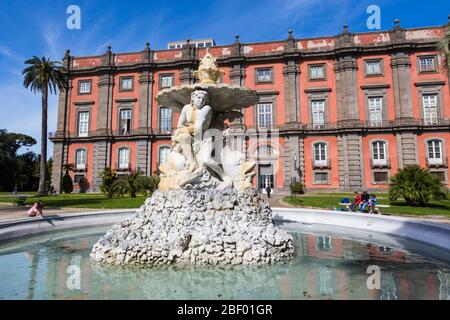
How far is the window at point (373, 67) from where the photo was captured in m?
27.1

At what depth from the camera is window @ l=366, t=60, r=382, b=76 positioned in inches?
1066

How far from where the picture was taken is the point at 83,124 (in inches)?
1228

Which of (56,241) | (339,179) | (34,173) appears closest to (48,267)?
(56,241)

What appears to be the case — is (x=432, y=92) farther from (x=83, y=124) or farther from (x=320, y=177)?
(x=83, y=124)

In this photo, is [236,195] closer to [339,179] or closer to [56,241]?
[56,241]

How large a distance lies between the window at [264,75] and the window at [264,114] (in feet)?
8.18

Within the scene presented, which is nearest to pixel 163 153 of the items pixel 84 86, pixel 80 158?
pixel 80 158

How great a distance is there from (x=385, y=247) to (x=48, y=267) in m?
5.20

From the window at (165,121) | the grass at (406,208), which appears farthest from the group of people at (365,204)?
the window at (165,121)

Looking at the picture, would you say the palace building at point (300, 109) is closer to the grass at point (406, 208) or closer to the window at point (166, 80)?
the window at point (166, 80)

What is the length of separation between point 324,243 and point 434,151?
25757 mm

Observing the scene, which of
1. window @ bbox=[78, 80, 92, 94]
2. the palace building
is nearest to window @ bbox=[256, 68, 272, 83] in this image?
the palace building

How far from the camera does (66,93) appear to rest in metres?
31.5

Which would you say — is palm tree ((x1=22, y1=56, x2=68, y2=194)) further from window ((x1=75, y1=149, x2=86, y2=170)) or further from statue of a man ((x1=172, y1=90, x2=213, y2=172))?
statue of a man ((x1=172, y1=90, x2=213, y2=172))
